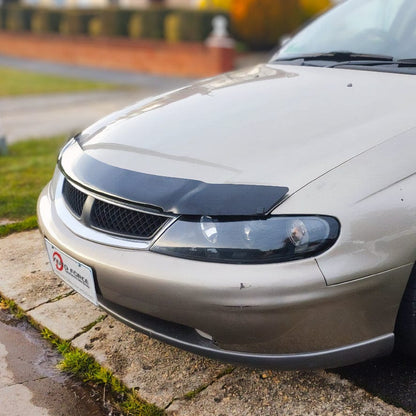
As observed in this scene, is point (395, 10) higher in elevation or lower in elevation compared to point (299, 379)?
higher

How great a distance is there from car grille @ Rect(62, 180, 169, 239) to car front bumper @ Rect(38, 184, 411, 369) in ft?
0.24

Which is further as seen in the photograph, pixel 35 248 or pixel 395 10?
pixel 35 248

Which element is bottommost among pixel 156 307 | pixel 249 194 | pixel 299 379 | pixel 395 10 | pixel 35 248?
pixel 35 248

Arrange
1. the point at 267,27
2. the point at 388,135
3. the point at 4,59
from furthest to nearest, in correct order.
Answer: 1. the point at 4,59
2. the point at 267,27
3. the point at 388,135

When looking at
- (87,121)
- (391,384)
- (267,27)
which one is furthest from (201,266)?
(267,27)

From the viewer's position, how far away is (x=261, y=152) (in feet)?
7.18

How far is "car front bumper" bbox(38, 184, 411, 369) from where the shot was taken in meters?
1.89

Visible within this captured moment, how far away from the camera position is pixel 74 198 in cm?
246

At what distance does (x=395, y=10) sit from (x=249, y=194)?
1.80 meters

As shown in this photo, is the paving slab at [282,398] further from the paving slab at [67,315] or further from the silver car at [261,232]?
the paving slab at [67,315]

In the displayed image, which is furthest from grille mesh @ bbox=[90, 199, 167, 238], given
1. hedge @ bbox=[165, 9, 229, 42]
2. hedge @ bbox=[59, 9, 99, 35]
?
hedge @ bbox=[59, 9, 99, 35]

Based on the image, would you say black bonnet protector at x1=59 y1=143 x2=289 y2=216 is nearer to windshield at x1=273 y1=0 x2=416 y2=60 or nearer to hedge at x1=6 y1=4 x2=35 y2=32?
windshield at x1=273 y1=0 x2=416 y2=60

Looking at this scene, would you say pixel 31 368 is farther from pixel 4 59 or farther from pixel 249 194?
pixel 4 59

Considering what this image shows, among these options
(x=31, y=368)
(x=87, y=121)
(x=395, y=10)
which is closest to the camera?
(x=31, y=368)
